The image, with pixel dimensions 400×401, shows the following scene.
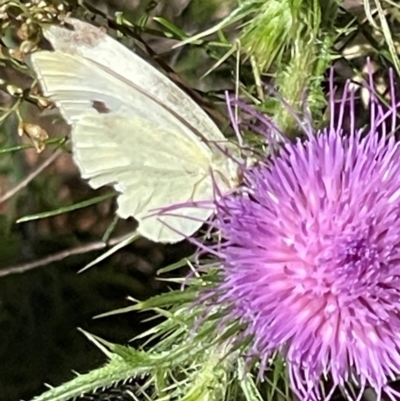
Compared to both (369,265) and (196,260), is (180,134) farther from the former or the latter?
(369,265)

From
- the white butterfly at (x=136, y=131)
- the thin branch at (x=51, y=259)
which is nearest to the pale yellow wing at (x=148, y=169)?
the white butterfly at (x=136, y=131)

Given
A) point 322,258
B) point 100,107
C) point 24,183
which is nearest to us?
point 322,258

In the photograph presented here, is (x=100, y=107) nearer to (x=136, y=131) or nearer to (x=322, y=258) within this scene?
(x=136, y=131)

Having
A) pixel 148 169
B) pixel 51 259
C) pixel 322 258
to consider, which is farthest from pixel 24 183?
pixel 322 258

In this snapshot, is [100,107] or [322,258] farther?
[100,107]

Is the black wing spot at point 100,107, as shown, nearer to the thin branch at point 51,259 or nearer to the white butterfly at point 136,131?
the white butterfly at point 136,131

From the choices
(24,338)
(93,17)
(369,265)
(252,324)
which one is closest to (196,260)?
(252,324)
